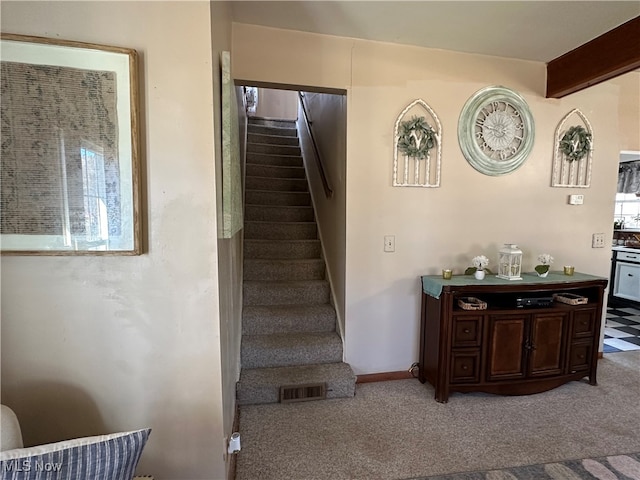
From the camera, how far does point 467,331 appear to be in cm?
236

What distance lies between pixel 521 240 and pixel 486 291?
0.82 meters

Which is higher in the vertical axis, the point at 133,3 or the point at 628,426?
the point at 133,3

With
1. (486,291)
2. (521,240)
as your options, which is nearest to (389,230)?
(486,291)

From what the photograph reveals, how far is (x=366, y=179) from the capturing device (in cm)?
254

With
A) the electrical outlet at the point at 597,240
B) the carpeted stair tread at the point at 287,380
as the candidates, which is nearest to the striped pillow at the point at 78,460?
the carpeted stair tread at the point at 287,380

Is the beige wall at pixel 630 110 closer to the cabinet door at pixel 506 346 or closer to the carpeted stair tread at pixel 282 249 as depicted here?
the cabinet door at pixel 506 346

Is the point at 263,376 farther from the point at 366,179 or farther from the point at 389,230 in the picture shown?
the point at 366,179

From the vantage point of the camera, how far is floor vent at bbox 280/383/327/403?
2350 mm

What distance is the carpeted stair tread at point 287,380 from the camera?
2.33 metres

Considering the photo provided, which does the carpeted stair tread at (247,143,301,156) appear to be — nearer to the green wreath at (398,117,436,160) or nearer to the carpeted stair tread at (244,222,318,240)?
the carpeted stair tread at (244,222,318,240)

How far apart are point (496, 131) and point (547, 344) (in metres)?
1.67

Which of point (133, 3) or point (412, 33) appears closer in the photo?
point (133, 3)

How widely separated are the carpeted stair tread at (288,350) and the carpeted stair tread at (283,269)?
600 millimetres

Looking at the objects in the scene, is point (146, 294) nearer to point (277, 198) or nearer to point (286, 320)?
point (286, 320)
